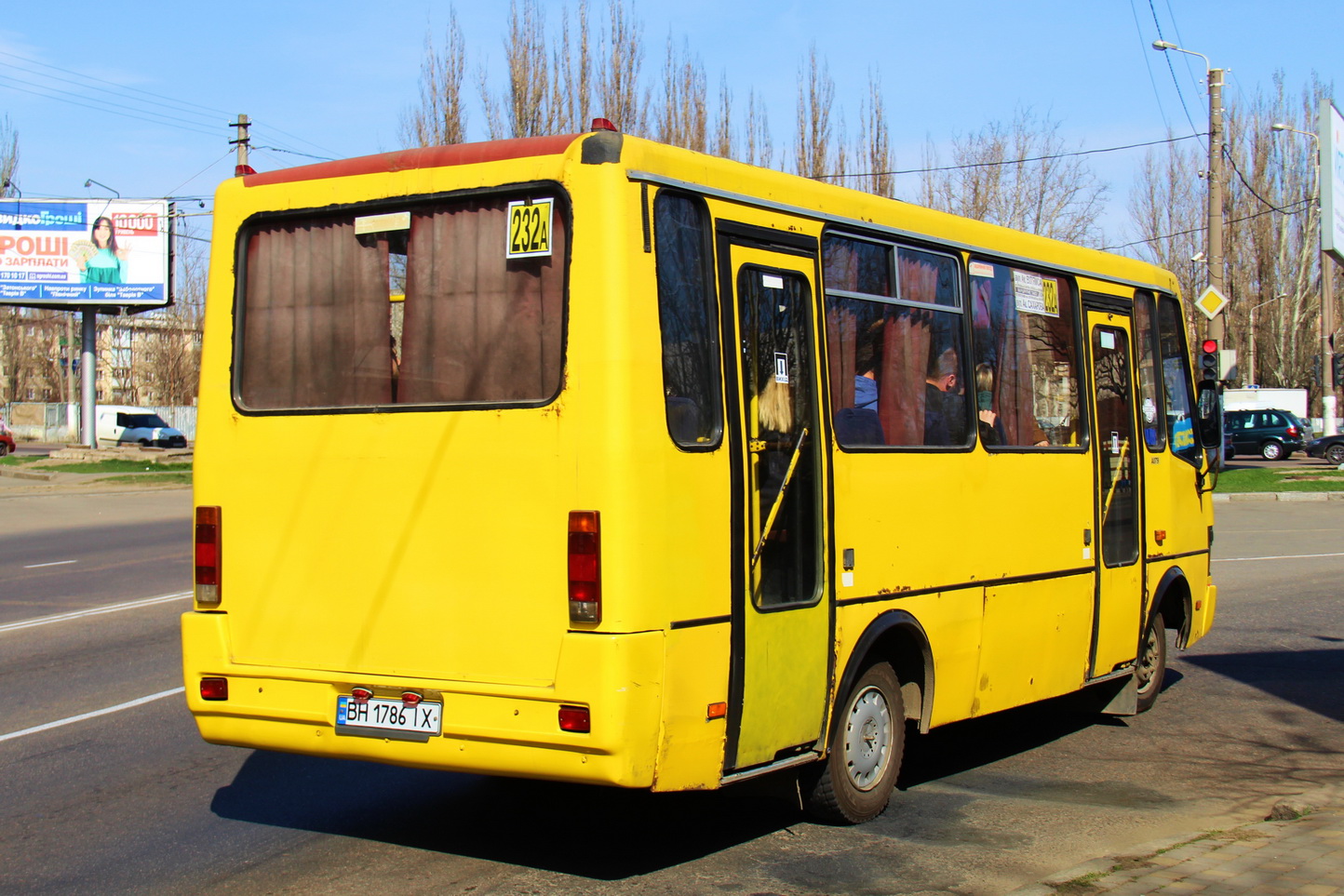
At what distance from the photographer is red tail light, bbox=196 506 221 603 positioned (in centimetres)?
569

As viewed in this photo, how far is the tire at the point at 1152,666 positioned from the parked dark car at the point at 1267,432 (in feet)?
142

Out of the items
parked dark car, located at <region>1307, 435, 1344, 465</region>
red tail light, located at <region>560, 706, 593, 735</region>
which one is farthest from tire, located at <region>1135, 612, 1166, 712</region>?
parked dark car, located at <region>1307, 435, 1344, 465</region>

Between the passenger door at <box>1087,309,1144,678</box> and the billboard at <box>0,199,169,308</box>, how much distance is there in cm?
4405

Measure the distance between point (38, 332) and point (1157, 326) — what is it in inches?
3632

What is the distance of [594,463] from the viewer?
4867 millimetres

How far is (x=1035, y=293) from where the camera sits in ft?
25.1

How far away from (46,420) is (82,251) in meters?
36.7

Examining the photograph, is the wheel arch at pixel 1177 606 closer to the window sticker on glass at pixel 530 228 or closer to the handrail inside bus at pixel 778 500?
the handrail inside bus at pixel 778 500

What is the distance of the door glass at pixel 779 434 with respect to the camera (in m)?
5.43

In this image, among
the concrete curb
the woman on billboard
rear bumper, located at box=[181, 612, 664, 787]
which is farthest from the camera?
the woman on billboard

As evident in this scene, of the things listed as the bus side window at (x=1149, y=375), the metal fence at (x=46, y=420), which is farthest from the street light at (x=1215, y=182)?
the metal fence at (x=46, y=420)

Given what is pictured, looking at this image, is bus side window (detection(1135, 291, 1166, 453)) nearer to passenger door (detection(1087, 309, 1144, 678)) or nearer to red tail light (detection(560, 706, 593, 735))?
passenger door (detection(1087, 309, 1144, 678))

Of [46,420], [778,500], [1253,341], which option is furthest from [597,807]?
[46,420]

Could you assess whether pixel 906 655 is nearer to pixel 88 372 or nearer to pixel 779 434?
pixel 779 434
